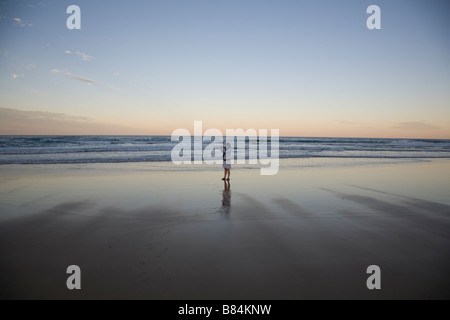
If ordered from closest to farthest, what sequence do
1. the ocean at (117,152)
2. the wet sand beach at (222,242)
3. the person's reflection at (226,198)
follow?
1. the wet sand beach at (222,242)
2. the person's reflection at (226,198)
3. the ocean at (117,152)

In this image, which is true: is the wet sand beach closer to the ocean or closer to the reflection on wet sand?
the reflection on wet sand

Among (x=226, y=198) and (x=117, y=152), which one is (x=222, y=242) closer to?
(x=226, y=198)

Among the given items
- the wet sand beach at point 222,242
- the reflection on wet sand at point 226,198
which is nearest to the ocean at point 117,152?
the wet sand beach at point 222,242

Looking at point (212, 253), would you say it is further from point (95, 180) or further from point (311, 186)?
point (95, 180)

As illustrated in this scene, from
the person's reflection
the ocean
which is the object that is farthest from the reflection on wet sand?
the ocean

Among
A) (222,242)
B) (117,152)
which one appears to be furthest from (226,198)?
(117,152)

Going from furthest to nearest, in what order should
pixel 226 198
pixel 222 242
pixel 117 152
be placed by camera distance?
pixel 117 152 < pixel 226 198 < pixel 222 242

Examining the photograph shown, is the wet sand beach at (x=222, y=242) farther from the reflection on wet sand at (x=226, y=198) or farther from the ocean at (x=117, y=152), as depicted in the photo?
the ocean at (x=117, y=152)

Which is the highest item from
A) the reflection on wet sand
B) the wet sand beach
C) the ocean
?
the ocean

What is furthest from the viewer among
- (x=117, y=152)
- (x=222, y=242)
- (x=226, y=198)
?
(x=117, y=152)

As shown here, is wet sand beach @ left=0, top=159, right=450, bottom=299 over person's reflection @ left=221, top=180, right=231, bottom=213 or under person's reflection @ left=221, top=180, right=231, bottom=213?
under

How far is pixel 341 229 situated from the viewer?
5.43 meters
